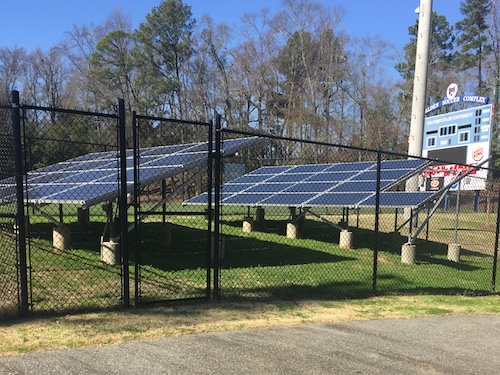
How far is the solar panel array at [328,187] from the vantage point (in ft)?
37.2

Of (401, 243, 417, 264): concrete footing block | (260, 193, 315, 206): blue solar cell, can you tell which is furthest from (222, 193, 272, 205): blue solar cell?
(401, 243, 417, 264): concrete footing block

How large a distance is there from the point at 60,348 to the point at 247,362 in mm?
1785

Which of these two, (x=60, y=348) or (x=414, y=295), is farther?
(x=414, y=295)

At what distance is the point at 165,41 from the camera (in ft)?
141

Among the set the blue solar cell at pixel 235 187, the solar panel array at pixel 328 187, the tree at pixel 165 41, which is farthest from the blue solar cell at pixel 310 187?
the tree at pixel 165 41

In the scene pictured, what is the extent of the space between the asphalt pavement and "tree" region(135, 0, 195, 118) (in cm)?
3919

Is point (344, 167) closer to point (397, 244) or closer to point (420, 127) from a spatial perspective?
point (397, 244)

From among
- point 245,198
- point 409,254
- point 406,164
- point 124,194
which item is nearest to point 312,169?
point 245,198

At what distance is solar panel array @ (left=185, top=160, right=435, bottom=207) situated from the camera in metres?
11.3

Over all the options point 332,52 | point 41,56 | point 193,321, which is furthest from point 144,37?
point 193,321

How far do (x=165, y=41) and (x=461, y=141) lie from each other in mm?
31565

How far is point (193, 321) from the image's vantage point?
4.86 m

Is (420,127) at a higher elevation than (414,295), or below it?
higher

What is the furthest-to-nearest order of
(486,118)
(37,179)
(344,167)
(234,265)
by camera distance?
(486,118) → (344,167) → (37,179) → (234,265)
